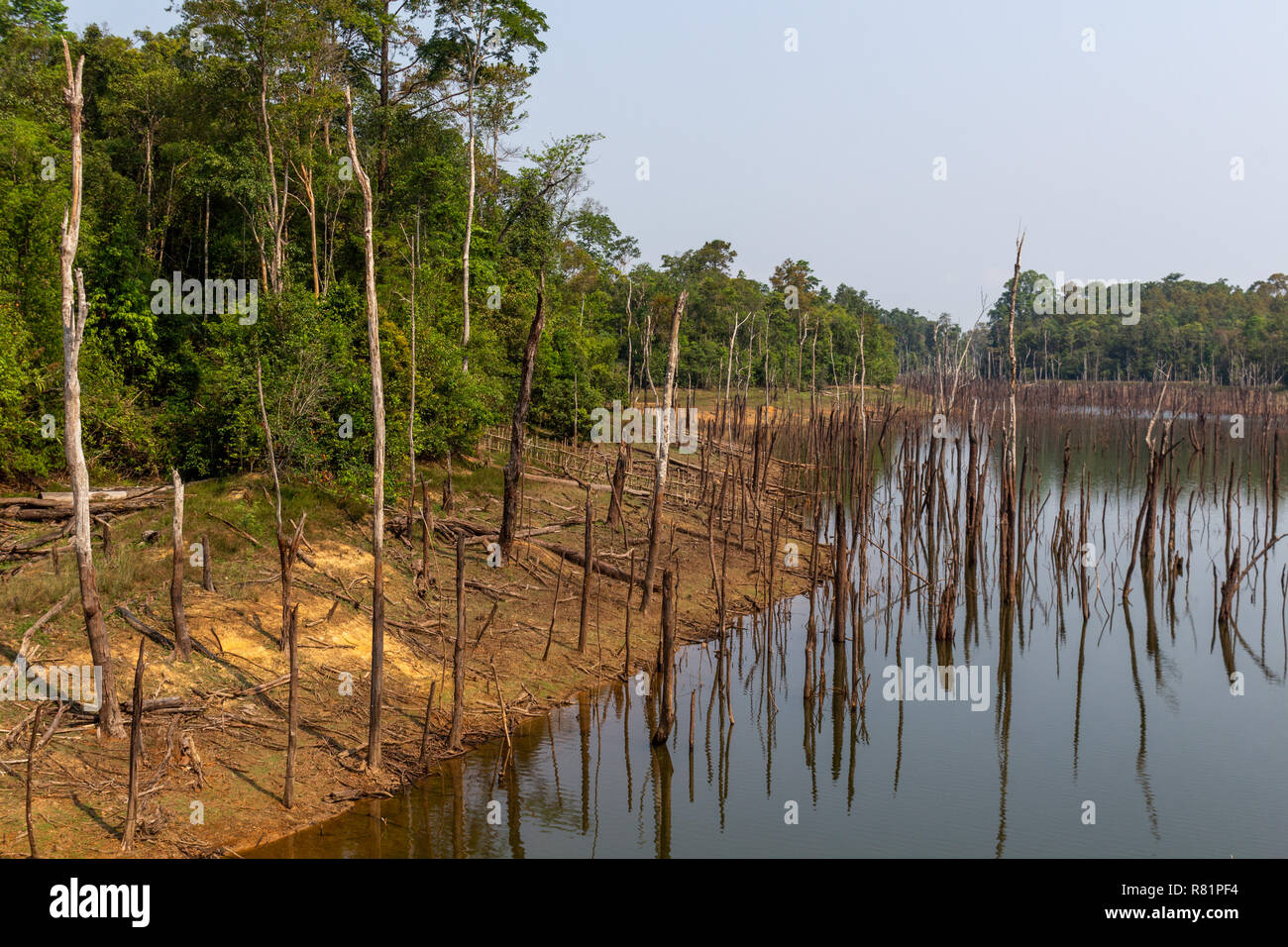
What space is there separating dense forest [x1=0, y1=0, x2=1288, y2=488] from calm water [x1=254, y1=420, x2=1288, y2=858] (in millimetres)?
6840

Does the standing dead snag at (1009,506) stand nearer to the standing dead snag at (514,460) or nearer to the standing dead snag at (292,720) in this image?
the standing dead snag at (514,460)

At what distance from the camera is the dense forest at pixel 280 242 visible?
62.5 ft

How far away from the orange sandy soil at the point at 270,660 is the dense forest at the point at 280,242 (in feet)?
8.80

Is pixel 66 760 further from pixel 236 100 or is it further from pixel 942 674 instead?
pixel 236 100

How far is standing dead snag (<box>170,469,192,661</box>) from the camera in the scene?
38.1ft

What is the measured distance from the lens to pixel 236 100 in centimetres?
2611

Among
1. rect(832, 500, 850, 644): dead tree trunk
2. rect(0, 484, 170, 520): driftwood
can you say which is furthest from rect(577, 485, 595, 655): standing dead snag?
rect(0, 484, 170, 520): driftwood

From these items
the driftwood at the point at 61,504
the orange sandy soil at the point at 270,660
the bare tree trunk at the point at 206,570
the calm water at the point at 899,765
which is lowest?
the calm water at the point at 899,765

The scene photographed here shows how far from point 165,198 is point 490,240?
32.0 feet

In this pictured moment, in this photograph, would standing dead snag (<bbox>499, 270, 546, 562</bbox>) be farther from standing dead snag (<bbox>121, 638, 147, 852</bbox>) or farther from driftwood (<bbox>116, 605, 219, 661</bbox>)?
standing dead snag (<bbox>121, 638, 147, 852</bbox>)

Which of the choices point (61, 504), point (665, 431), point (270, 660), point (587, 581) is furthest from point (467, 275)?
point (270, 660)

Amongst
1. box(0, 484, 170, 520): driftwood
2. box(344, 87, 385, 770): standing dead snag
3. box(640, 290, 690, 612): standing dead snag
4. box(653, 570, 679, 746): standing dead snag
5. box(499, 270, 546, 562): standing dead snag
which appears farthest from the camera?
box(499, 270, 546, 562): standing dead snag

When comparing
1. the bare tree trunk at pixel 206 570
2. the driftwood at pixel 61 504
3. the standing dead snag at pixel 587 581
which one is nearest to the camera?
the bare tree trunk at pixel 206 570

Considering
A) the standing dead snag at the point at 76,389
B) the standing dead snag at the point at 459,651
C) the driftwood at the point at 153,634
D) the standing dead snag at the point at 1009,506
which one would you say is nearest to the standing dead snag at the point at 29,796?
the standing dead snag at the point at 76,389
